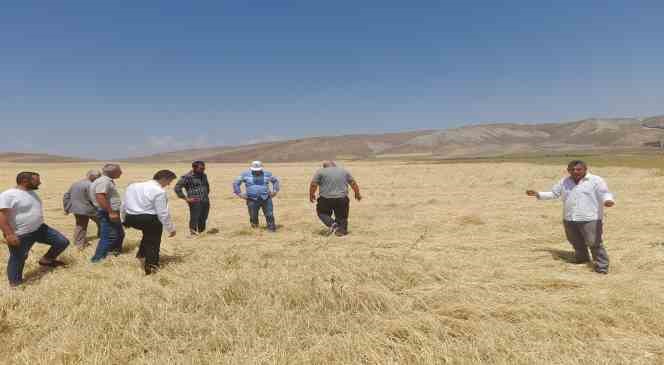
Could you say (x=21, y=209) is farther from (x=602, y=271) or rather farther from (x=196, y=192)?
(x=602, y=271)

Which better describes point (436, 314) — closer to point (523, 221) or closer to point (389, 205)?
point (523, 221)

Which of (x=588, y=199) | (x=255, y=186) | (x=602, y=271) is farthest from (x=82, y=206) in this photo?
(x=602, y=271)

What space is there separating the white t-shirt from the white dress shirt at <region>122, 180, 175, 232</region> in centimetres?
114

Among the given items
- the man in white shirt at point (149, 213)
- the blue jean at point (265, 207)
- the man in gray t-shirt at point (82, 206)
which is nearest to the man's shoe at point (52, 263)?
the man in gray t-shirt at point (82, 206)

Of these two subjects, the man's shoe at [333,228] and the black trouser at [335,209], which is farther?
the man's shoe at [333,228]

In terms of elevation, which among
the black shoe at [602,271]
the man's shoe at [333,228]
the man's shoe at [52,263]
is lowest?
the black shoe at [602,271]

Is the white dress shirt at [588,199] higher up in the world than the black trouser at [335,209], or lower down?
higher up

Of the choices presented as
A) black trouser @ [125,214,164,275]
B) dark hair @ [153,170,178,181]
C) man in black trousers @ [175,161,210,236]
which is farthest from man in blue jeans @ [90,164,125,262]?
man in black trousers @ [175,161,210,236]

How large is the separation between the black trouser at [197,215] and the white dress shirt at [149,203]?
3.20 metres

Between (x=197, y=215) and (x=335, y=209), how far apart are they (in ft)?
10.4

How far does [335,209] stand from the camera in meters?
8.33

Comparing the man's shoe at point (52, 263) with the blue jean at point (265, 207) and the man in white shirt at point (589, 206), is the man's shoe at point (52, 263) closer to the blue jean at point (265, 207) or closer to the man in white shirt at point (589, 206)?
the blue jean at point (265, 207)

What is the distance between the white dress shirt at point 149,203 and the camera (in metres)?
5.24

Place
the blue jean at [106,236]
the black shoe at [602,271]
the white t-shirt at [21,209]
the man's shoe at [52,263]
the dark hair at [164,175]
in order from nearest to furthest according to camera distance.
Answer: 1. the white t-shirt at [21,209]
2. the black shoe at [602,271]
3. the dark hair at [164,175]
4. the man's shoe at [52,263]
5. the blue jean at [106,236]
